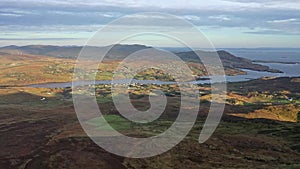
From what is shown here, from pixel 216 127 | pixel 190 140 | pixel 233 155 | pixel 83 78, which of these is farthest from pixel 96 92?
pixel 233 155

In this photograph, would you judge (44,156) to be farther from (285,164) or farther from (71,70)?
(71,70)

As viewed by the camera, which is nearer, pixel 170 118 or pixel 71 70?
pixel 170 118

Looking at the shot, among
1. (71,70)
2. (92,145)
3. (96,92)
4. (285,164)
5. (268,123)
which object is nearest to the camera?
(285,164)

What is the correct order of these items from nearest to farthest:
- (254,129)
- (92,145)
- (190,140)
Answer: (92,145), (190,140), (254,129)

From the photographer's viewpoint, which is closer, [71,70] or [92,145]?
[92,145]

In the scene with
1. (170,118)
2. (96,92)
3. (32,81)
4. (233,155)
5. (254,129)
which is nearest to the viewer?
(233,155)

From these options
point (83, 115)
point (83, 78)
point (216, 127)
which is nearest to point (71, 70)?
point (83, 78)

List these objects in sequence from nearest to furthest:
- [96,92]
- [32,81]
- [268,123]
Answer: [268,123] < [96,92] < [32,81]

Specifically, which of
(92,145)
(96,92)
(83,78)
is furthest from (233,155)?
(83,78)
